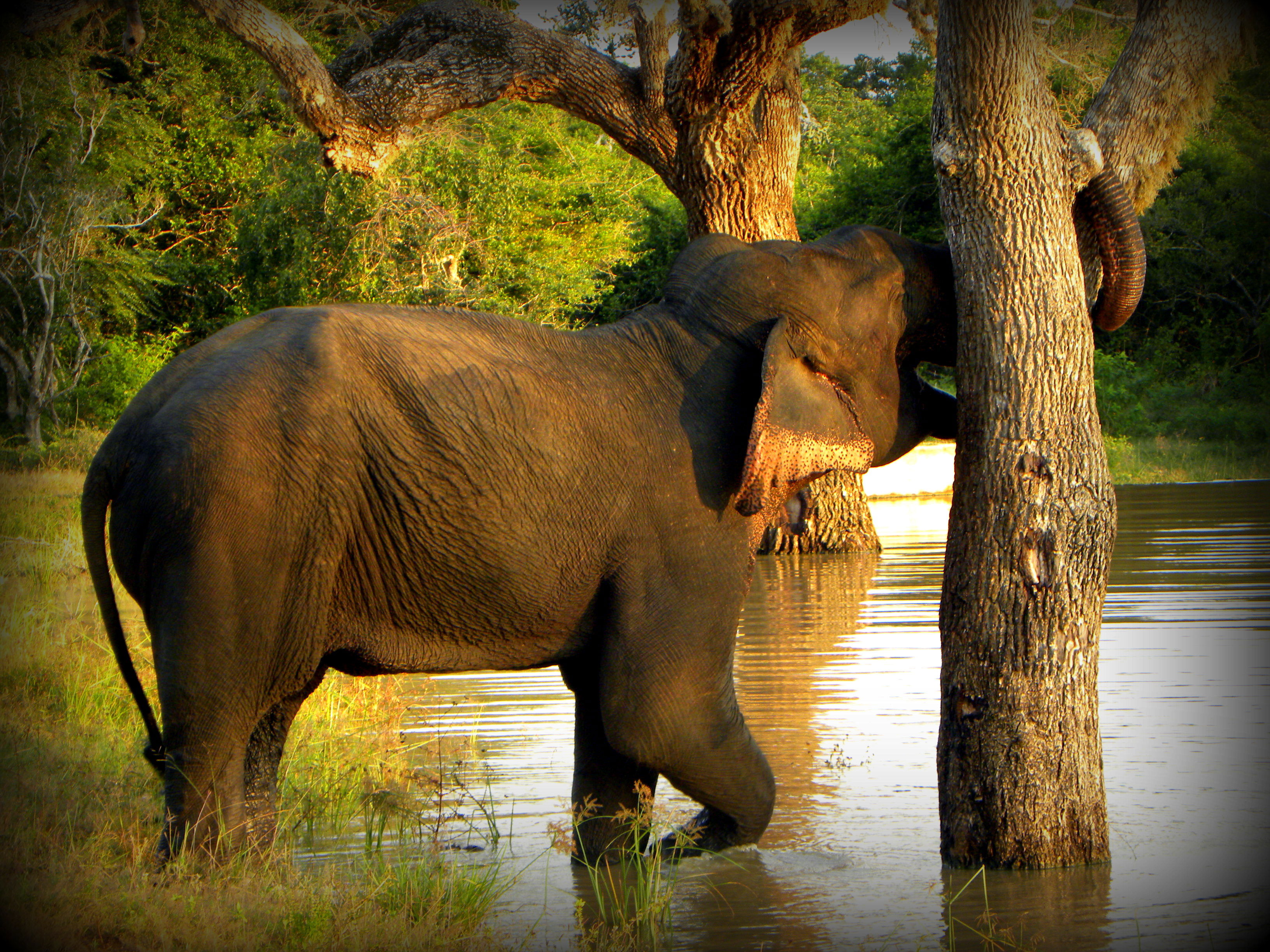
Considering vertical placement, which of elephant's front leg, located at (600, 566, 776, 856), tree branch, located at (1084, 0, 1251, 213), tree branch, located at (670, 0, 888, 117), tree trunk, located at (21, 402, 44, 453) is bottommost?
tree trunk, located at (21, 402, 44, 453)

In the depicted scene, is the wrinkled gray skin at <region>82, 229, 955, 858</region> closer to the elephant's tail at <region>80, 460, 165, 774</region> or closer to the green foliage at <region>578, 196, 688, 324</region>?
the elephant's tail at <region>80, 460, 165, 774</region>

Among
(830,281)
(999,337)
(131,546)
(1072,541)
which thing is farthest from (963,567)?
(131,546)

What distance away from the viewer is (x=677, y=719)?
460cm

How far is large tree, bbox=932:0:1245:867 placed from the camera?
185 inches

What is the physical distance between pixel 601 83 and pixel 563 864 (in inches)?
378

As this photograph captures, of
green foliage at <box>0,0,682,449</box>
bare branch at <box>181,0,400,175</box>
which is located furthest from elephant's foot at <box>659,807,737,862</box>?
green foliage at <box>0,0,682,449</box>

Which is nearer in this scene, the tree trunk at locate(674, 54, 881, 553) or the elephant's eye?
the elephant's eye

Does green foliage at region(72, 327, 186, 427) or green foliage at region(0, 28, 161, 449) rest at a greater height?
green foliage at region(0, 28, 161, 449)

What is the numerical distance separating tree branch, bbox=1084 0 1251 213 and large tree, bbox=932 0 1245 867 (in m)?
0.39

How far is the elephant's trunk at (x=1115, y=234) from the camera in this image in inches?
201

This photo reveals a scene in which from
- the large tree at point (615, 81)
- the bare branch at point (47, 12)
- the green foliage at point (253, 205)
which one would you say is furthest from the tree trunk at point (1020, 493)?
the green foliage at point (253, 205)

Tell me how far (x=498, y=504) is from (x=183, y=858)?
4.85ft

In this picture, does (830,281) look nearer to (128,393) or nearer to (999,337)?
(999,337)

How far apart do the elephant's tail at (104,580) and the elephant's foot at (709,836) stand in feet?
5.86
